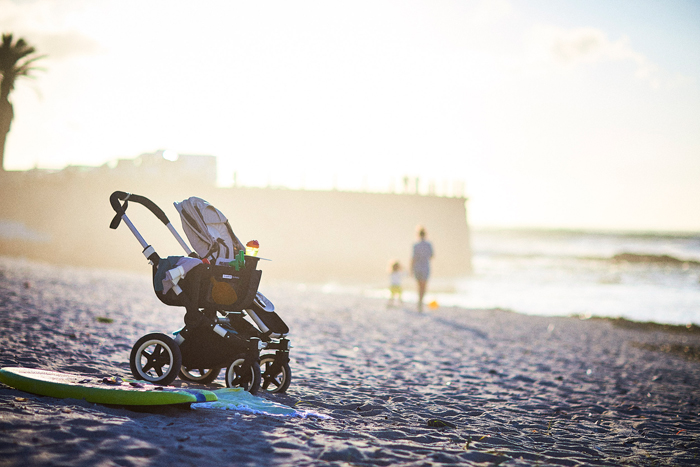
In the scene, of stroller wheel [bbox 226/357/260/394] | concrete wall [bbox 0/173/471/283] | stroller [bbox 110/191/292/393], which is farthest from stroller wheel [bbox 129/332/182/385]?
concrete wall [bbox 0/173/471/283]

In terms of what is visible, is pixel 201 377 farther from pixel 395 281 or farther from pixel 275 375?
pixel 395 281

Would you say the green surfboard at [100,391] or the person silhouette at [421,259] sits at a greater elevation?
the person silhouette at [421,259]

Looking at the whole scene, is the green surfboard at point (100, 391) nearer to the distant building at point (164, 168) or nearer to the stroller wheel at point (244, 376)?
the stroller wheel at point (244, 376)

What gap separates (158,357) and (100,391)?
658 mm

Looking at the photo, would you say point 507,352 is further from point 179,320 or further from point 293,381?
point 179,320

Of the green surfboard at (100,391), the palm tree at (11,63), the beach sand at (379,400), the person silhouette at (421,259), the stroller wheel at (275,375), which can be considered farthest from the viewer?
the palm tree at (11,63)

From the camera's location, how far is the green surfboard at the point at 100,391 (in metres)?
3.61

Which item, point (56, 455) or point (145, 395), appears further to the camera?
point (145, 395)

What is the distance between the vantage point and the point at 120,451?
2811 millimetres

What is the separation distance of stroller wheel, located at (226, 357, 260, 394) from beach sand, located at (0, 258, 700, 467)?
0.24 meters

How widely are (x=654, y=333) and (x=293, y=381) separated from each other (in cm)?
1060

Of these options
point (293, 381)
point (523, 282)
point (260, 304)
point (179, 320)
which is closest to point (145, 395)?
point (260, 304)

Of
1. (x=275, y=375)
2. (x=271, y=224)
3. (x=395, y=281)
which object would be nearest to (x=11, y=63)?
(x=271, y=224)

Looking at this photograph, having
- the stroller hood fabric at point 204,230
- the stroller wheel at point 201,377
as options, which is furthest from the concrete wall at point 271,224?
the stroller hood fabric at point 204,230
